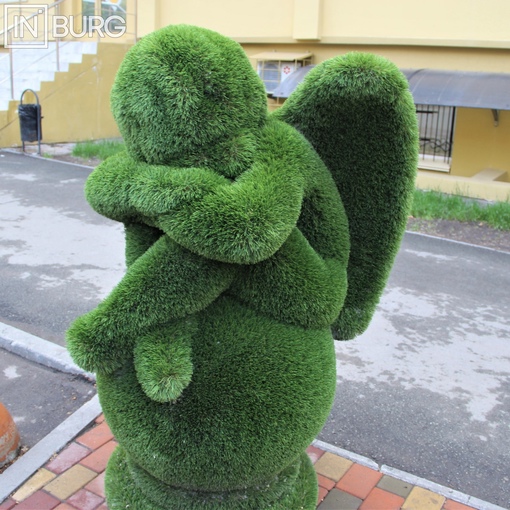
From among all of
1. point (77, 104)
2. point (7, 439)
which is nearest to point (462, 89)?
point (77, 104)

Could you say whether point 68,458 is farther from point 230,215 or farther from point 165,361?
point 230,215

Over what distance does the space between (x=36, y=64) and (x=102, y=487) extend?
14149 millimetres

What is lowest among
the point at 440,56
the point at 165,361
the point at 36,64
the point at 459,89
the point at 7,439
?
the point at 7,439

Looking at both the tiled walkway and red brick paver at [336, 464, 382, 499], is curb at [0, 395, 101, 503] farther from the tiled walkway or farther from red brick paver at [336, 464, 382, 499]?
red brick paver at [336, 464, 382, 499]

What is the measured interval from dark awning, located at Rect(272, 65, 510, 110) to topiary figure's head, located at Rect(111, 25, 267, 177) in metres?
7.69

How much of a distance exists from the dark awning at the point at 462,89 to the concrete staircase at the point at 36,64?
8089 millimetres

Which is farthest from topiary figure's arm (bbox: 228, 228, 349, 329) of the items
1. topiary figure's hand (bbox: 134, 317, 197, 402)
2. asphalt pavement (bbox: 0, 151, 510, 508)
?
asphalt pavement (bbox: 0, 151, 510, 508)

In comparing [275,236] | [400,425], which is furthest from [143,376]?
[400,425]

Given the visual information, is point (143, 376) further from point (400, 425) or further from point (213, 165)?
point (400, 425)

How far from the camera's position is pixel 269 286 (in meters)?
2.17

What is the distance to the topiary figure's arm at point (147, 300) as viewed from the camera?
6.66 feet

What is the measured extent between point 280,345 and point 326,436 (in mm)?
1876

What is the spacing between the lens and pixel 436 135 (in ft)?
40.3

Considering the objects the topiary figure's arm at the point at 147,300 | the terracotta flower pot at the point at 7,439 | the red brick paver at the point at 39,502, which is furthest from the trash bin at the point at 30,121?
the topiary figure's arm at the point at 147,300
